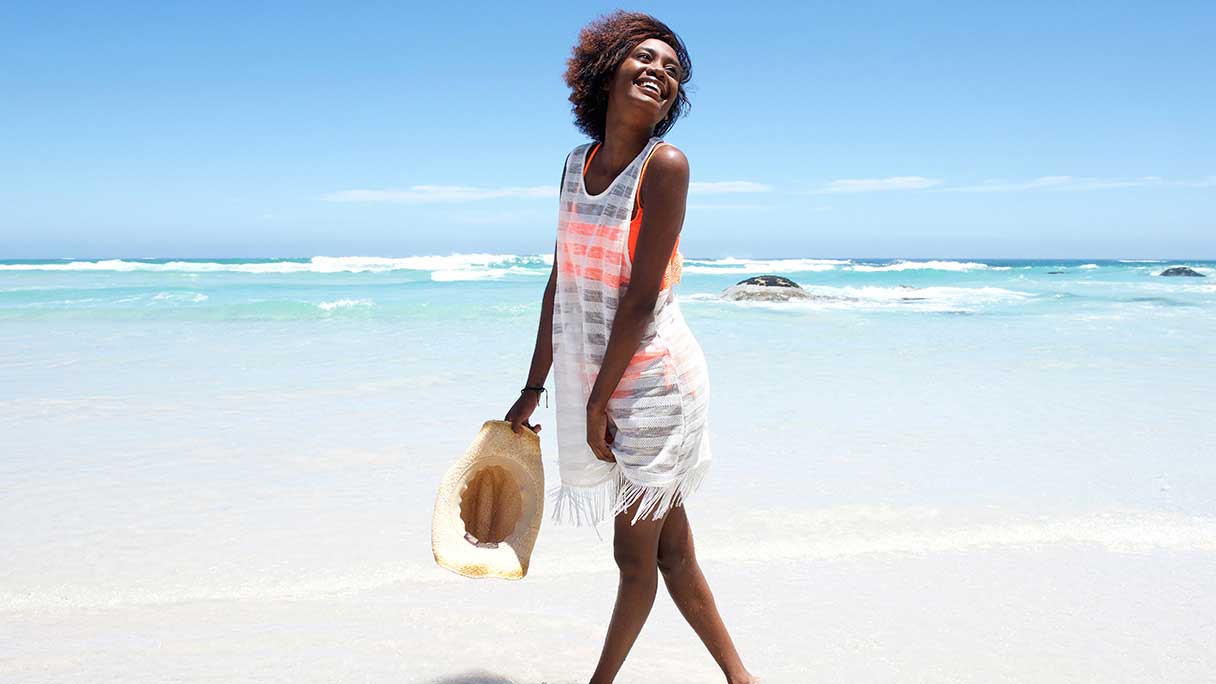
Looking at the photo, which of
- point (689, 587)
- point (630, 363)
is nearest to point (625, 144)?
point (630, 363)

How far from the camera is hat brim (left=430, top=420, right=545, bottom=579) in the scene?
2.34 meters

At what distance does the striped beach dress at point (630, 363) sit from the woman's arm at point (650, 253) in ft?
0.16

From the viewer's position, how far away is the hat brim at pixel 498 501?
2.34m

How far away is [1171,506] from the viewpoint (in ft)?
13.9

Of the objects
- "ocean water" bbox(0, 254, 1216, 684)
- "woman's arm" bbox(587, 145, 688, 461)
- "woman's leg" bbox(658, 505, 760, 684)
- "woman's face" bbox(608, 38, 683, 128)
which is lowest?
"ocean water" bbox(0, 254, 1216, 684)

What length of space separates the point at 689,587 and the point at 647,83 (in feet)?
4.43

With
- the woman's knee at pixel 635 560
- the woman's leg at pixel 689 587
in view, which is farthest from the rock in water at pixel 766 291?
the woman's knee at pixel 635 560

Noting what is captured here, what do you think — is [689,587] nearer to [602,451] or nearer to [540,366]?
[602,451]

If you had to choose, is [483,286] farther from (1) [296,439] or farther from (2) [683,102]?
(2) [683,102]

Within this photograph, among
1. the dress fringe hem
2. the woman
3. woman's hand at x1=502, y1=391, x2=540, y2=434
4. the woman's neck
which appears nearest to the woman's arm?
the woman

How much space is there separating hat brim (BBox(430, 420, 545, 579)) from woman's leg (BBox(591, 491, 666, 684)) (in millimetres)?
239

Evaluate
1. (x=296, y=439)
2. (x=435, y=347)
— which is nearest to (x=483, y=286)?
(x=435, y=347)

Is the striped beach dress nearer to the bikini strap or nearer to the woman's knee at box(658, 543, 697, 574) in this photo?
the bikini strap

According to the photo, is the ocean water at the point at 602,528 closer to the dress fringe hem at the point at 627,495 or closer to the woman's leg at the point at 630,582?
the woman's leg at the point at 630,582
